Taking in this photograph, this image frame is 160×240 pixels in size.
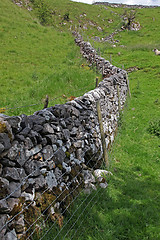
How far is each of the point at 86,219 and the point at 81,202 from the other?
1.33 ft

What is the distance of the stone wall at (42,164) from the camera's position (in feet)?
9.40

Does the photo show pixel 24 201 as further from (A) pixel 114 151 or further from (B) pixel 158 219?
(A) pixel 114 151

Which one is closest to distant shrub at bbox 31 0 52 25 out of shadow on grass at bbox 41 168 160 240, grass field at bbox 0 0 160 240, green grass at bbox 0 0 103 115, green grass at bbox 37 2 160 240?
grass field at bbox 0 0 160 240

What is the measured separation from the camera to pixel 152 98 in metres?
14.4

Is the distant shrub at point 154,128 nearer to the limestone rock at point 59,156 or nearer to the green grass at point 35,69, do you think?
the green grass at point 35,69

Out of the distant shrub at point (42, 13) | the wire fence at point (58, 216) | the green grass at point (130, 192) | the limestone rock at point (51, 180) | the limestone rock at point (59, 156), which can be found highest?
the distant shrub at point (42, 13)

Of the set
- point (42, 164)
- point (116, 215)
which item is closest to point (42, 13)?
point (42, 164)

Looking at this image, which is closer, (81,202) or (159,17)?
(81,202)

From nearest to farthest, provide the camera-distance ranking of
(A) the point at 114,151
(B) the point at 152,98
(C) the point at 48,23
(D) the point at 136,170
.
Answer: (D) the point at 136,170
(A) the point at 114,151
(B) the point at 152,98
(C) the point at 48,23

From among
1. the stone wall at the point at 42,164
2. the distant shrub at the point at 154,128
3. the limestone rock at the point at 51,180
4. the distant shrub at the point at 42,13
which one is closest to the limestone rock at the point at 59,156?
the stone wall at the point at 42,164

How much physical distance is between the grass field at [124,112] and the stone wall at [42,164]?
1.67 ft

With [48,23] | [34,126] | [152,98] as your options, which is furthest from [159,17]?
[34,126]

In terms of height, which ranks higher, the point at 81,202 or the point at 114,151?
the point at 81,202

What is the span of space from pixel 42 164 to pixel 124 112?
30.0 ft
